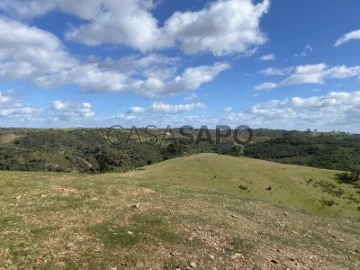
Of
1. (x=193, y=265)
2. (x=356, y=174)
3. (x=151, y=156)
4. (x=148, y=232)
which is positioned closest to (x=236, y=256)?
(x=193, y=265)

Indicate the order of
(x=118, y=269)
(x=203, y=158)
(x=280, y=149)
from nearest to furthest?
(x=118, y=269) → (x=203, y=158) → (x=280, y=149)

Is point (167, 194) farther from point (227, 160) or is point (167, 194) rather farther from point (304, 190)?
point (227, 160)

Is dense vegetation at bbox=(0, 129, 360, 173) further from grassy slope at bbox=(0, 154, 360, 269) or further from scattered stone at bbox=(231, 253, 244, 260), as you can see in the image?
scattered stone at bbox=(231, 253, 244, 260)

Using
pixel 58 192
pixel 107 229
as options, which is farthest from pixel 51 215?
pixel 58 192

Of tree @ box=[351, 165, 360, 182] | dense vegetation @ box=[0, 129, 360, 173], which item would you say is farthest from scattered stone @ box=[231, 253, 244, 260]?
tree @ box=[351, 165, 360, 182]

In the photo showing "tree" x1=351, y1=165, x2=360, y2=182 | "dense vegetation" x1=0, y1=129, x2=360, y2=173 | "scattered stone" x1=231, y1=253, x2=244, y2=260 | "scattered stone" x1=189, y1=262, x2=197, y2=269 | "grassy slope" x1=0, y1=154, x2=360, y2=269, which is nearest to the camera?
"grassy slope" x1=0, y1=154, x2=360, y2=269

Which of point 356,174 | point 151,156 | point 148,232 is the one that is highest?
point 148,232

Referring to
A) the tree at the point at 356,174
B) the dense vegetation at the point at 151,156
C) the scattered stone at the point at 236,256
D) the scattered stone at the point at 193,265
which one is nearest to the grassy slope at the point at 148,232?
the scattered stone at the point at 236,256

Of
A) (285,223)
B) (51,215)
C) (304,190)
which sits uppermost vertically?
(51,215)

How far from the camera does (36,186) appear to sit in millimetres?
21828

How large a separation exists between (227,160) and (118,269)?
64683 mm

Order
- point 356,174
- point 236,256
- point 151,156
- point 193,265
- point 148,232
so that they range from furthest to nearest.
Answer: point 151,156 < point 356,174 < point 148,232 < point 236,256 < point 193,265

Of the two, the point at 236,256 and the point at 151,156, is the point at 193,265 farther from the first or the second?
the point at 151,156

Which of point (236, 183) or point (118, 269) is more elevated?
point (118, 269)
